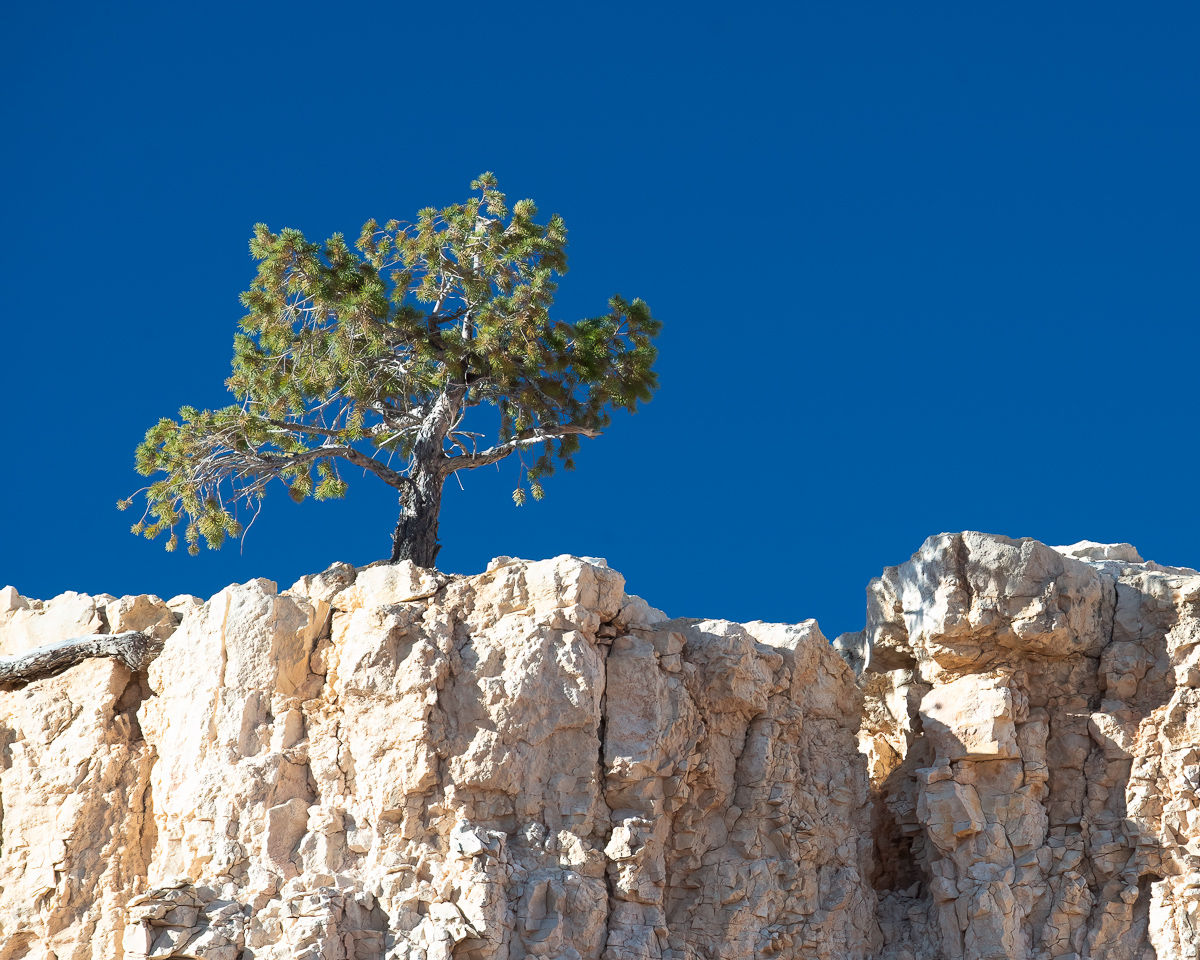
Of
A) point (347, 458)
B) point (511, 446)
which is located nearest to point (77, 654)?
point (347, 458)

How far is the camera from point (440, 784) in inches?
594

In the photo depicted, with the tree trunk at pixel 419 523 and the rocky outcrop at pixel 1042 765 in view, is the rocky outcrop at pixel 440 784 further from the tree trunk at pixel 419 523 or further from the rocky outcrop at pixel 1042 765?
the tree trunk at pixel 419 523

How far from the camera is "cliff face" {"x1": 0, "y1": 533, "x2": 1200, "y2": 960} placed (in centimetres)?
1484

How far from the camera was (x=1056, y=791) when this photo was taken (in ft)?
54.7

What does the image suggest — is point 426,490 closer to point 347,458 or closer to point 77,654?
point 347,458

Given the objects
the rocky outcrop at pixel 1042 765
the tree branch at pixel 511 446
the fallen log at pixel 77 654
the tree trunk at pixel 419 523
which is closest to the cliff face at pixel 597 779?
the rocky outcrop at pixel 1042 765

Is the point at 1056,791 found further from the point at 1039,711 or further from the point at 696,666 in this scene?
the point at 696,666

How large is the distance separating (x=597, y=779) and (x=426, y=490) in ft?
19.0

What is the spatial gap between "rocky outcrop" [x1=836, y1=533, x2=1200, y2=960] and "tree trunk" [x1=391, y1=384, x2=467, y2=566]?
22.0 ft

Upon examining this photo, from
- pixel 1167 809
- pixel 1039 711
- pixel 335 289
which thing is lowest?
pixel 1167 809

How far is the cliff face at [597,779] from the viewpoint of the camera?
14836mm

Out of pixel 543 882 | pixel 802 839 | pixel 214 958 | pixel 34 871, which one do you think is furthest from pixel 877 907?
pixel 34 871

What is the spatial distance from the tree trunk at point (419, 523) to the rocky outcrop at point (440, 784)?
2106 mm

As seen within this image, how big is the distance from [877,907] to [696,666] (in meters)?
3.81
